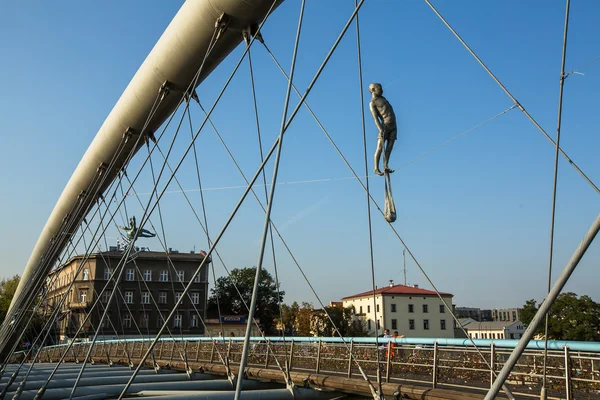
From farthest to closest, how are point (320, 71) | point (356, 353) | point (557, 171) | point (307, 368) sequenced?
point (307, 368), point (356, 353), point (320, 71), point (557, 171)

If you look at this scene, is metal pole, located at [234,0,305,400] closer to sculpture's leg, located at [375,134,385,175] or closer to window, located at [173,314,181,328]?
sculpture's leg, located at [375,134,385,175]

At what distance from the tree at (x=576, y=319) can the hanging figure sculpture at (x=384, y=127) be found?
5522cm

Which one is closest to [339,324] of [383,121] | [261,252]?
[383,121]

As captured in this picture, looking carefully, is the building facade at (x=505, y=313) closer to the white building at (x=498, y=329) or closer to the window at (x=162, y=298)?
the white building at (x=498, y=329)

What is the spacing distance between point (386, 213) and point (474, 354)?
2.99 metres

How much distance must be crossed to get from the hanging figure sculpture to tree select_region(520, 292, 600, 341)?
181 feet

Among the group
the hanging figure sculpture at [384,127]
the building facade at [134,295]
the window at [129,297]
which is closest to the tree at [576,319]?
the building facade at [134,295]

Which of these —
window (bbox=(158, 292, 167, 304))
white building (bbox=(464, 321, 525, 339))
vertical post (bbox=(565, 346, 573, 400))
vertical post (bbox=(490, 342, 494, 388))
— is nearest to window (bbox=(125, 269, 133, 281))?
window (bbox=(158, 292, 167, 304))

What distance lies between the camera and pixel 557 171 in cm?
511

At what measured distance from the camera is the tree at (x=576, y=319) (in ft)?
184

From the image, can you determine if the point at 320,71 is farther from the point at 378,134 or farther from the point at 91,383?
the point at 91,383

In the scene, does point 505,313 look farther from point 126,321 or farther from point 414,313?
point 126,321

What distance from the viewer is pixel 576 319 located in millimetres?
56688

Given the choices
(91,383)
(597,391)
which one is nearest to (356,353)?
(597,391)
